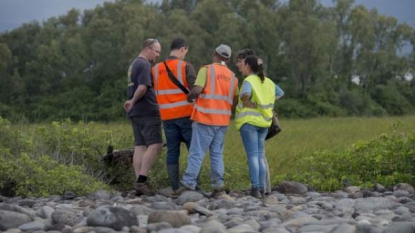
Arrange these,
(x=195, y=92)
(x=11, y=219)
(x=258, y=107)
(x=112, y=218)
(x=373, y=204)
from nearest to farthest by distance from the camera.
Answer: (x=112, y=218) → (x=11, y=219) → (x=373, y=204) → (x=195, y=92) → (x=258, y=107)

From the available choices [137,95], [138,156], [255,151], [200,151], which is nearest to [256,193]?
[255,151]

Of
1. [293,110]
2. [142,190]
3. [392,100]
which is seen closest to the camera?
[142,190]

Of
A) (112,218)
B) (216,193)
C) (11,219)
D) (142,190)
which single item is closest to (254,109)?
(216,193)

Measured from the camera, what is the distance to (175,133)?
31.5ft

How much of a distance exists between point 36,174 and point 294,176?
13.2ft

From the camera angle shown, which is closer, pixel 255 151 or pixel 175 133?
pixel 255 151

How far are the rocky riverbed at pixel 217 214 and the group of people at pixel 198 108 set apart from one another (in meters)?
0.47

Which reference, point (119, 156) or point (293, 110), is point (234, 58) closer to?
point (293, 110)

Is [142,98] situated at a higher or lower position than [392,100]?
higher

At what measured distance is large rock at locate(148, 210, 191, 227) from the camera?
625 centimetres

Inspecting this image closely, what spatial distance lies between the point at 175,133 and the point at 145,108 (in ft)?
1.75

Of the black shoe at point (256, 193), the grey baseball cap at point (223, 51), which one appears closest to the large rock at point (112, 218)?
the black shoe at point (256, 193)

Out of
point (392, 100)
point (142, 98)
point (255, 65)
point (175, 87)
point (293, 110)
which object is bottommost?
point (293, 110)

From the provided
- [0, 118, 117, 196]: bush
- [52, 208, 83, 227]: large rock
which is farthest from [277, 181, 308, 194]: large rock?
[52, 208, 83, 227]: large rock
